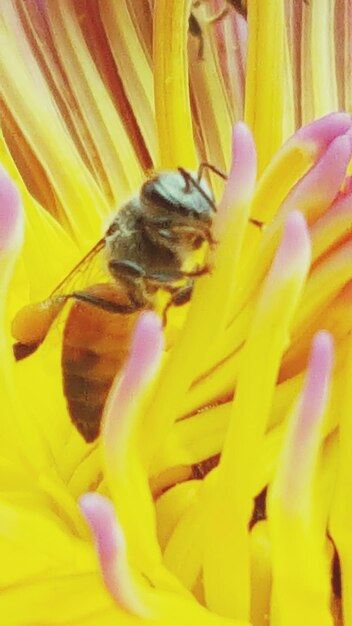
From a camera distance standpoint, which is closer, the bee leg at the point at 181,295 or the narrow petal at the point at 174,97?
the bee leg at the point at 181,295

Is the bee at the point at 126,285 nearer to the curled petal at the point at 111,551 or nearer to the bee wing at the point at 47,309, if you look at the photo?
the bee wing at the point at 47,309

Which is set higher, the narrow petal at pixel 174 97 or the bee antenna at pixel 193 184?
the bee antenna at pixel 193 184

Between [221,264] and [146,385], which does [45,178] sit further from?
[146,385]

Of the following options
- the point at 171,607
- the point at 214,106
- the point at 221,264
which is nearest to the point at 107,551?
the point at 171,607

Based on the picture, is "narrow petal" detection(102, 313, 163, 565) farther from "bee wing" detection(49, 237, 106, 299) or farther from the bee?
"bee wing" detection(49, 237, 106, 299)

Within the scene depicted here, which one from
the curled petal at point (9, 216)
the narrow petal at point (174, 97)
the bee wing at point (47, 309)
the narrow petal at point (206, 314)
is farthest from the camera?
the narrow petal at point (174, 97)

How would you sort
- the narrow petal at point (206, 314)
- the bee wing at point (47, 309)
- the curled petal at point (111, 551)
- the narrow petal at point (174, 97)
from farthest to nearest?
the narrow petal at point (174, 97), the bee wing at point (47, 309), the narrow petal at point (206, 314), the curled petal at point (111, 551)

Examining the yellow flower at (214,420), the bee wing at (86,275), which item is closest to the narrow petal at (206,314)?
the yellow flower at (214,420)

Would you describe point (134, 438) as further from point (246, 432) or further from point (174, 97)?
point (174, 97)
